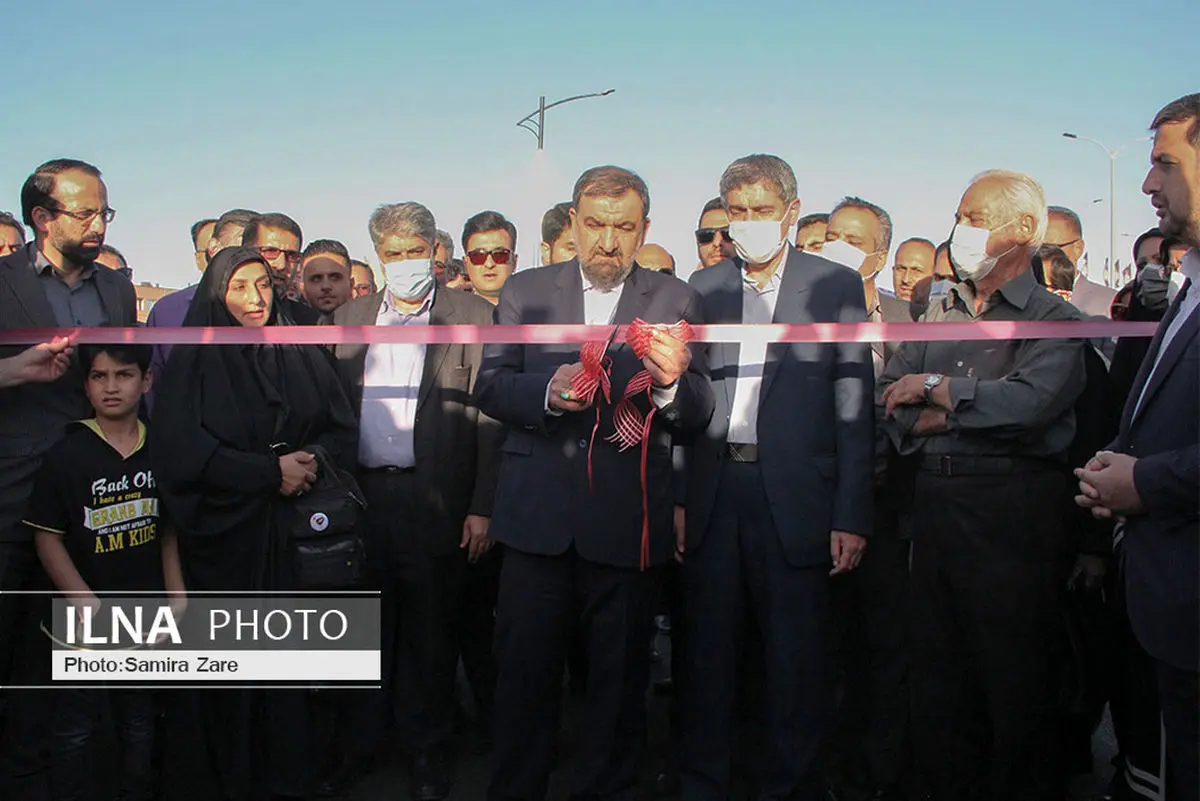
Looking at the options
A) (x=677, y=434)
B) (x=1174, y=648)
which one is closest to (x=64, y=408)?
(x=677, y=434)

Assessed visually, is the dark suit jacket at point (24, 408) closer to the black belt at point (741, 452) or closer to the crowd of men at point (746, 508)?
Result: the crowd of men at point (746, 508)

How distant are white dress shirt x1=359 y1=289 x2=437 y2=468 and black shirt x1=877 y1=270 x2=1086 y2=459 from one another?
1.84m

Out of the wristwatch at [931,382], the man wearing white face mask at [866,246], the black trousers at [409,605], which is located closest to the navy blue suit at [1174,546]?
the wristwatch at [931,382]

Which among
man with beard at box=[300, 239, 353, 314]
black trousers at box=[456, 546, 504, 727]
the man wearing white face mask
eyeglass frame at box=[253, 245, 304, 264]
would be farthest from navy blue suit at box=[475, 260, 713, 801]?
eyeglass frame at box=[253, 245, 304, 264]

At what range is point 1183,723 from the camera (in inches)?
91.8

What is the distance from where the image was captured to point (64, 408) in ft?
11.5

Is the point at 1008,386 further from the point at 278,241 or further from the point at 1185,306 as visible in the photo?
the point at 278,241

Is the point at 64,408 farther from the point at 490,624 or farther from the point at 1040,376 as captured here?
the point at 1040,376

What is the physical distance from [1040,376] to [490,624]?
2.61m

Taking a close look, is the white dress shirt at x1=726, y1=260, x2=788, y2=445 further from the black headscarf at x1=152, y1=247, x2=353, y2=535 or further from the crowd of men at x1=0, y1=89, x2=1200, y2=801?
the black headscarf at x1=152, y1=247, x2=353, y2=535

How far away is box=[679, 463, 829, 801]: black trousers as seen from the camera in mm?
3301

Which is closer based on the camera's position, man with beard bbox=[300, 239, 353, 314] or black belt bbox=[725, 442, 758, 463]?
black belt bbox=[725, 442, 758, 463]

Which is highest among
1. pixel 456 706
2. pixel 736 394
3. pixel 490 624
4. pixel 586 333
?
pixel 586 333

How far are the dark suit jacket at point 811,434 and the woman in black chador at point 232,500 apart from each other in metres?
1.42
